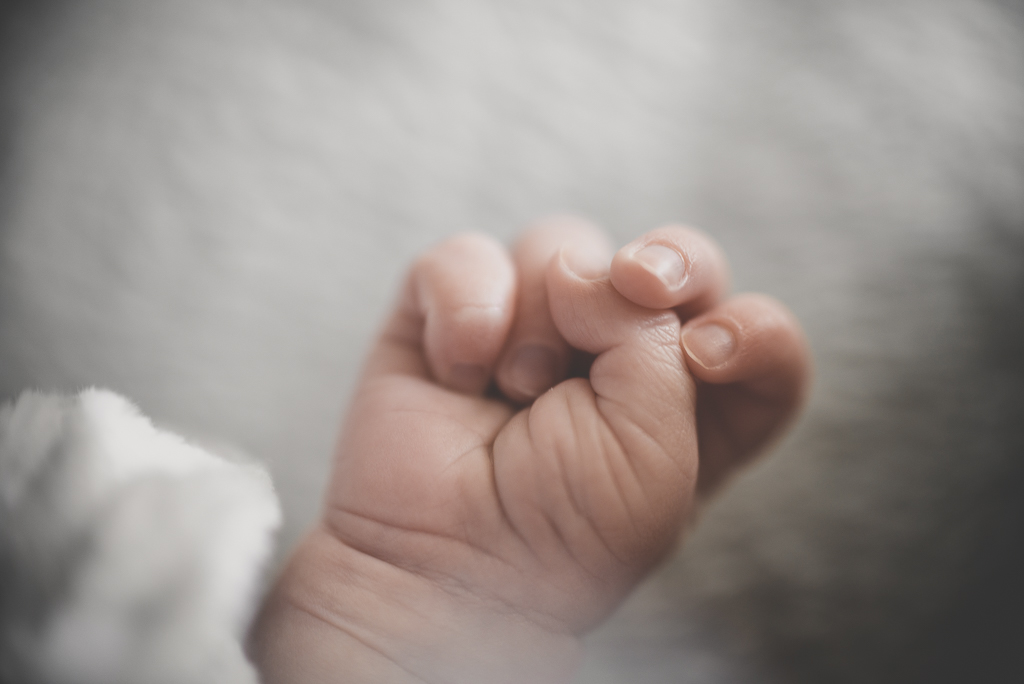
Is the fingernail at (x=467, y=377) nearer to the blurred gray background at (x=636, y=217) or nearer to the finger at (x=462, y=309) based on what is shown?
the finger at (x=462, y=309)

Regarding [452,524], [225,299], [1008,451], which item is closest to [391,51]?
[225,299]

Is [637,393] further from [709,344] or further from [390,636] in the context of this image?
[390,636]

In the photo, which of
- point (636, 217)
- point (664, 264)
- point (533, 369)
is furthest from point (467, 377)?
point (636, 217)

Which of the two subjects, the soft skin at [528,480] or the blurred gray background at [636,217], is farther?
the blurred gray background at [636,217]

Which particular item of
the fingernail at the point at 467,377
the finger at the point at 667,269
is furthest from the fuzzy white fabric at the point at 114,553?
the finger at the point at 667,269

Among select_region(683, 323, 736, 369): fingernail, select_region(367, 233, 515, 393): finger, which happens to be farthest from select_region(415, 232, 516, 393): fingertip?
select_region(683, 323, 736, 369): fingernail

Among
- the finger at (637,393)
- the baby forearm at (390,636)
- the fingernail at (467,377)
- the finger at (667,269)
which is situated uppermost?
the finger at (667,269)
